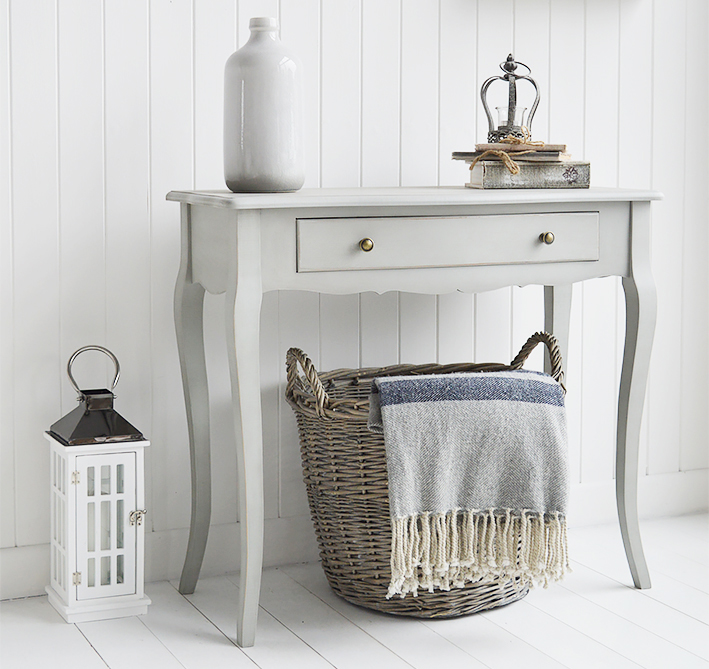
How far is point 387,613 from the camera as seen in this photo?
5.58 feet

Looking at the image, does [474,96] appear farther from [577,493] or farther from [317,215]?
[577,493]

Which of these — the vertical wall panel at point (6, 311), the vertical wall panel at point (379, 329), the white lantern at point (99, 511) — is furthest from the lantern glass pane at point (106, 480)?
the vertical wall panel at point (379, 329)

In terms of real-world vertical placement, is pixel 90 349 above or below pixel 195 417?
above

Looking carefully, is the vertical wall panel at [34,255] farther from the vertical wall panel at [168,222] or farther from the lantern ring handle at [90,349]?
the vertical wall panel at [168,222]

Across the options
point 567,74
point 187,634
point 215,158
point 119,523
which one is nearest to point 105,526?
point 119,523

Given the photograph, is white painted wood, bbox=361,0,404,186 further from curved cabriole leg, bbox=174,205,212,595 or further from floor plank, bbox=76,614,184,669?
floor plank, bbox=76,614,184,669

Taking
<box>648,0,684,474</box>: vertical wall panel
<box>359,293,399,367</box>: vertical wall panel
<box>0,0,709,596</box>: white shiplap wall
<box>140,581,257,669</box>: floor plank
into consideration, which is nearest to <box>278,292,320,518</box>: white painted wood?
<box>0,0,709,596</box>: white shiplap wall

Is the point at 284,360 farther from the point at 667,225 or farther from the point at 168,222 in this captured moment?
the point at 667,225

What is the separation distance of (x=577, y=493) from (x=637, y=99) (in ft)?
3.09

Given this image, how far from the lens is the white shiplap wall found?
179 cm

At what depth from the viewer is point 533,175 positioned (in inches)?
68.0

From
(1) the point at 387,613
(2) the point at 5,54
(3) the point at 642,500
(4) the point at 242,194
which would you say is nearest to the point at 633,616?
(1) the point at 387,613

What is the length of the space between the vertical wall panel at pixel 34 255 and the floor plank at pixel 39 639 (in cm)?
14

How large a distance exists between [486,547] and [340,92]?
3.23 ft
